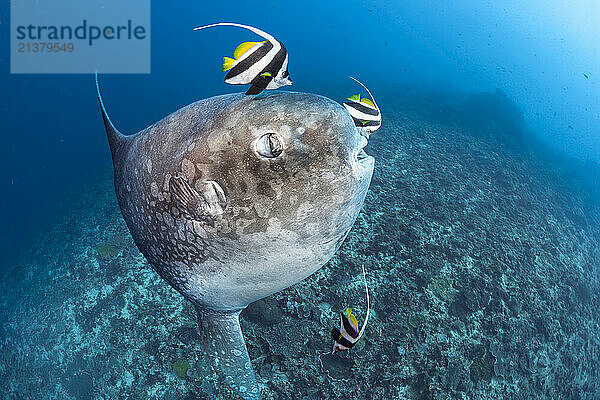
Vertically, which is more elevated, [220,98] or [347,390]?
[220,98]

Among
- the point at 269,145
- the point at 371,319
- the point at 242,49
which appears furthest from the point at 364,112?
the point at 371,319

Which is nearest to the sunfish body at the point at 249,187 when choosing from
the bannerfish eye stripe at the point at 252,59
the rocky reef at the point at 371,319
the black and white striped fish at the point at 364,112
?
the bannerfish eye stripe at the point at 252,59

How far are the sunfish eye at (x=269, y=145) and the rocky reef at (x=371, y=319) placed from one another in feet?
10.9

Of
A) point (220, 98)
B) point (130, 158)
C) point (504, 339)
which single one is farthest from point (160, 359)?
point (504, 339)

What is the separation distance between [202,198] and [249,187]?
0.65 feet

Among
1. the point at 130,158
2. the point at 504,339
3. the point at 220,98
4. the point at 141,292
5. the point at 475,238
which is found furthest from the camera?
the point at 475,238

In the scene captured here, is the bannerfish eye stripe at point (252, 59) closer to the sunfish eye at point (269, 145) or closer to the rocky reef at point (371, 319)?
the sunfish eye at point (269, 145)

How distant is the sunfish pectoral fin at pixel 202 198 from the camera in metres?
1.19

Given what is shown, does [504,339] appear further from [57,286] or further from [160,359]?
[57,286]

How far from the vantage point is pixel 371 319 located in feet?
13.4

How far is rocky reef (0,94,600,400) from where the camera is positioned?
3.75 meters

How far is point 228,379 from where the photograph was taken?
200 cm

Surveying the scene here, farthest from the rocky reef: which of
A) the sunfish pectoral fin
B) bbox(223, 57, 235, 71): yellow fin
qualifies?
bbox(223, 57, 235, 71): yellow fin

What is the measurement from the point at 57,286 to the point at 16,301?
1404 mm
